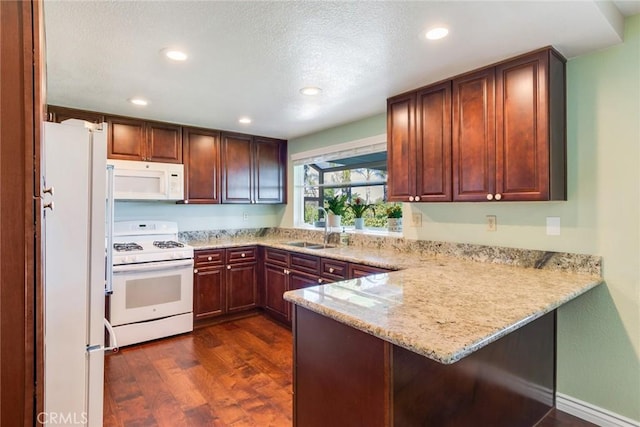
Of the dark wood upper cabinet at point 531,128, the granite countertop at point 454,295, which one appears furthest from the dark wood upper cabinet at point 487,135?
the granite countertop at point 454,295

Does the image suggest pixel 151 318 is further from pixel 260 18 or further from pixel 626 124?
pixel 626 124

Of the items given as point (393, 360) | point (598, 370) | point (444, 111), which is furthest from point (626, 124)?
point (393, 360)

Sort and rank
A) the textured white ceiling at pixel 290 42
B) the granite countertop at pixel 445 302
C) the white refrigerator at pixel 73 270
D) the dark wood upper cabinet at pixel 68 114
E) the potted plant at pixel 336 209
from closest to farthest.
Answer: the granite countertop at pixel 445 302 < the white refrigerator at pixel 73 270 < the textured white ceiling at pixel 290 42 < the dark wood upper cabinet at pixel 68 114 < the potted plant at pixel 336 209

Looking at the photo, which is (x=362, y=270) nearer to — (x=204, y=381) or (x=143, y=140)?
(x=204, y=381)

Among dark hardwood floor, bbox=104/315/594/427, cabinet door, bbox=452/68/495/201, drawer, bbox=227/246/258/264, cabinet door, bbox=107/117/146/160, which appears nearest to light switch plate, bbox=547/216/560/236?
cabinet door, bbox=452/68/495/201

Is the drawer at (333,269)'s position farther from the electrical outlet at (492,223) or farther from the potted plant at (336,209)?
the electrical outlet at (492,223)

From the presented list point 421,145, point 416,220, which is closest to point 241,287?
point 416,220

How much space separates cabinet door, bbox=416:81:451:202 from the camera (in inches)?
98.7

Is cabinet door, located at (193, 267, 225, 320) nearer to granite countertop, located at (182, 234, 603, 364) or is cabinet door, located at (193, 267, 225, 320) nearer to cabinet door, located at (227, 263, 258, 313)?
cabinet door, located at (227, 263, 258, 313)

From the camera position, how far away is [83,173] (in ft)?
4.82

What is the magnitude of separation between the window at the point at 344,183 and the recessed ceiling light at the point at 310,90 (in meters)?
0.97

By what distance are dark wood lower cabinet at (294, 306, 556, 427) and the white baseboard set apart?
37 cm

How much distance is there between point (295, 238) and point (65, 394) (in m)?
3.21

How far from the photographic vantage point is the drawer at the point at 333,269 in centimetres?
298
